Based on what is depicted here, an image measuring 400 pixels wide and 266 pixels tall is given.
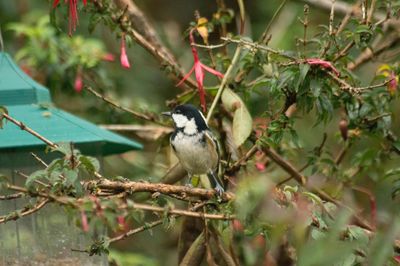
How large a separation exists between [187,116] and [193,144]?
0.55ft

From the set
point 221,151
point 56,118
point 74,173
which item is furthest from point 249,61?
point 74,173

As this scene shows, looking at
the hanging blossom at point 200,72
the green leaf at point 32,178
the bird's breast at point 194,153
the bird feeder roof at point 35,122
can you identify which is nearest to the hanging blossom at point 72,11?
the bird feeder roof at point 35,122

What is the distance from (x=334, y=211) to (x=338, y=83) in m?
0.60

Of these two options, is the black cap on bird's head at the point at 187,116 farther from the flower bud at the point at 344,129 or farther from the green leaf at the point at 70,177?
the green leaf at the point at 70,177

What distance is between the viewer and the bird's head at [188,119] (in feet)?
13.8

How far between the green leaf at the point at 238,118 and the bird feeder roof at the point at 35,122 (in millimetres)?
477

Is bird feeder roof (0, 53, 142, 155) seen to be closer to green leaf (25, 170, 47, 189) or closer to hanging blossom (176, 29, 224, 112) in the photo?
hanging blossom (176, 29, 224, 112)

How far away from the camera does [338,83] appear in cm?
367

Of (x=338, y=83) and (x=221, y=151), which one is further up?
(x=338, y=83)

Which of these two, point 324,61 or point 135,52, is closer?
point 324,61

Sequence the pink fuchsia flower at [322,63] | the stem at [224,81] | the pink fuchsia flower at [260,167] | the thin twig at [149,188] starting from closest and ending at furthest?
1. the thin twig at [149,188]
2. the pink fuchsia flower at [322,63]
3. the stem at [224,81]
4. the pink fuchsia flower at [260,167]

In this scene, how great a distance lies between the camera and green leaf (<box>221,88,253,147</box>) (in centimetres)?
401

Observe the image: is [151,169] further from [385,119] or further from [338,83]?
[338,83]

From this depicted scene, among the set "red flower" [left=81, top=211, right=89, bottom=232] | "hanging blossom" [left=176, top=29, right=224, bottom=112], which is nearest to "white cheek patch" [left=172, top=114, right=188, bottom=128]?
"hanging blossom" [left=176, top=29, right=224, bottom=112]
